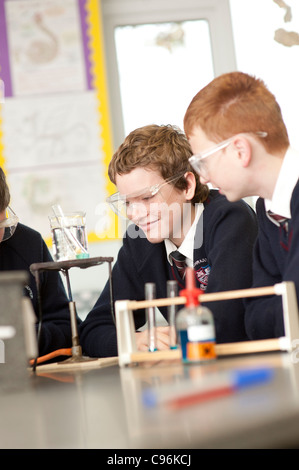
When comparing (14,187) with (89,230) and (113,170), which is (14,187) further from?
(113,170)

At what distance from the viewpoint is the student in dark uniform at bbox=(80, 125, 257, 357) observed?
62.3 inches

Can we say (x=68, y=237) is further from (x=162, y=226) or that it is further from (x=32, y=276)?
(x=32, y=276)

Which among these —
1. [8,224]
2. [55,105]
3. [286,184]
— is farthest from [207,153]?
[55,105]

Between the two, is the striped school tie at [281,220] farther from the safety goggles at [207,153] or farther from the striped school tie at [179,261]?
the striped school tie at [179,261]

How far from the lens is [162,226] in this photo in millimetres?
1739

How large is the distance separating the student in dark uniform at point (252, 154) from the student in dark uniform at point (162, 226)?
0.18 metres

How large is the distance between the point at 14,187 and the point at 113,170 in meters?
1.99

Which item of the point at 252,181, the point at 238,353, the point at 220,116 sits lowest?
the point at 238,353

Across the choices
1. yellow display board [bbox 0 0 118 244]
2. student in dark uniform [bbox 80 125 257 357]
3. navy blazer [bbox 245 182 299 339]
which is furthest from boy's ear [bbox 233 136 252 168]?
yellow display board [bbox 0 0 118 244]

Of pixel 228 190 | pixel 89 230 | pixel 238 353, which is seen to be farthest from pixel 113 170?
pixel 89 230

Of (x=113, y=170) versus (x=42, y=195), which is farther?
(x=42, y=195)

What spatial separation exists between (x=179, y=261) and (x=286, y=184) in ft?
1.78
